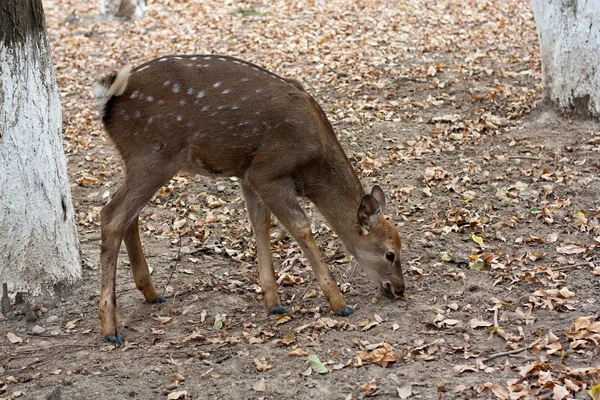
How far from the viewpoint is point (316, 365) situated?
476 centimetres

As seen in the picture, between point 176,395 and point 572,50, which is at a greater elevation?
point 572,50

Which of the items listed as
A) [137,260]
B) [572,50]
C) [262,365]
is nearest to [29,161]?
[137,260]

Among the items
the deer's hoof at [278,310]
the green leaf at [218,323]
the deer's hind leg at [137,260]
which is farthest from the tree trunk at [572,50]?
the deer's hind leg at [137,260]

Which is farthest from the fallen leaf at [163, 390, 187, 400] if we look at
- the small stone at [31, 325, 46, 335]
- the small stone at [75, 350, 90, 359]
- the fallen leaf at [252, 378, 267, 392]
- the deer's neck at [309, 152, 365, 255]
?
the deer's neck at [309, 152, 365, 255]

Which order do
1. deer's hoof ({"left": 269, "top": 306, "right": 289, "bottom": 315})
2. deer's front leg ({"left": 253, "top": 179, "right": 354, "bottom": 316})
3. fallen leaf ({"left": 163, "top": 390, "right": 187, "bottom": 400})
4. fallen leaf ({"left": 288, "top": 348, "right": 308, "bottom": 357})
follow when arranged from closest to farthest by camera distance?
fallen leaf ({"left": 163, "top": 390, "right": 187, "bottom": 400}) → fallen leaf ({"left": 288, "top": 348, "right": 308, "bottom": 357}) → deer's front leg ({"left": 253, "top": 179, "right": 354, "bottom": 316}) → deer's hoof ({"left": 269, "top": 306, "right": 289, "bottom": 315})

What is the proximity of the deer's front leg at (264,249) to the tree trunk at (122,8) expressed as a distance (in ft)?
30.6

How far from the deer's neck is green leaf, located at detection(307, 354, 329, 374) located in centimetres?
131

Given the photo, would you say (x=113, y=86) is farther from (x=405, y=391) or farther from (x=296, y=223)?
(x=405, y=391)

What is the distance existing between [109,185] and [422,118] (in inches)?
140

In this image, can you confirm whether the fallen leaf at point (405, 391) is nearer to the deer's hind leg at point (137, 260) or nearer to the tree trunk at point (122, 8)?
the deer's hind leg at point (137, 260)

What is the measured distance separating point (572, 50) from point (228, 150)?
4.19 meters

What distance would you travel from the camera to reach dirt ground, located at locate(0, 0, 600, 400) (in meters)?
4.66

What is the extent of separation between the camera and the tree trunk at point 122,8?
1422 cm

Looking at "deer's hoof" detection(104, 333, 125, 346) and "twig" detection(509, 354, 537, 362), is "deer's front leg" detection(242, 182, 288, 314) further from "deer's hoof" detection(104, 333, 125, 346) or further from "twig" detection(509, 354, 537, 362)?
"twig" detection(509, 354, 537, 362)
